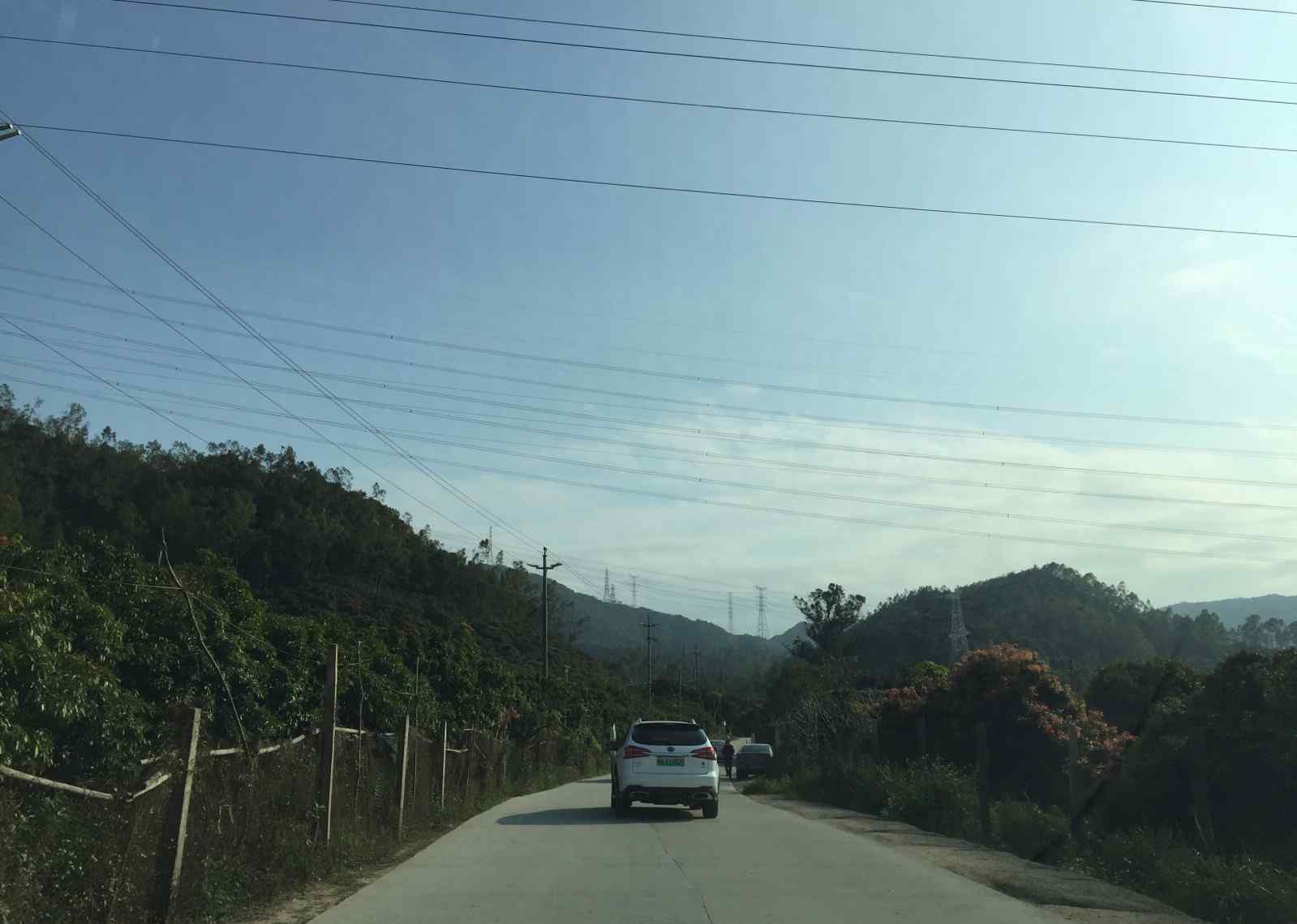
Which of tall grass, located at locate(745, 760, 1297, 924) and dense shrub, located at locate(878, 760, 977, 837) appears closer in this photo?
tall grass, located at locate(745, 760, 1297, 924)

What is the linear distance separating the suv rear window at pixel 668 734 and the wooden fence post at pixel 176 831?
10.9 metres

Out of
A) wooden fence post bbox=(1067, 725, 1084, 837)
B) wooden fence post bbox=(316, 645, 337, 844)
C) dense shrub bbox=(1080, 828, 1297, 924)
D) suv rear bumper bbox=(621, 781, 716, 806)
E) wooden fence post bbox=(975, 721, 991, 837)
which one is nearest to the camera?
dense shrub bbox=(1080, 828, 1297, 924)

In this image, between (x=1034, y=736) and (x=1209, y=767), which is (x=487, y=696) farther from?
(x=1209, y=767)

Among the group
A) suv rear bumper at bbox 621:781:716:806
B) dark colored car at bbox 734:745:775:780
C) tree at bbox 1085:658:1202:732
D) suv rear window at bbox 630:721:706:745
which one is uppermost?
tree at bbox 1085:658:1202:732

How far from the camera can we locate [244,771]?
33.9 feet

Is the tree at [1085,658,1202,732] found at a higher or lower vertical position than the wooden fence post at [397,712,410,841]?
higher

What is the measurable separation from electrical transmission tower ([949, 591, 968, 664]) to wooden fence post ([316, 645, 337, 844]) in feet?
150

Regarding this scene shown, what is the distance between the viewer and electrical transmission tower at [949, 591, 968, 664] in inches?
2189

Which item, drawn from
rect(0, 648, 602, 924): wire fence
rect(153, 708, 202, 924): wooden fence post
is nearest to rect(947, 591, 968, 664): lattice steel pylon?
rect(0, 648, 602, 924): wire fence

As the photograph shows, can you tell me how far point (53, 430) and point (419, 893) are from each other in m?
65.7

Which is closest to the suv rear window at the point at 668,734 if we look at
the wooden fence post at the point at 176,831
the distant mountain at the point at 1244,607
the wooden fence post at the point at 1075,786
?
the wooden fence post at the point at 1075,786

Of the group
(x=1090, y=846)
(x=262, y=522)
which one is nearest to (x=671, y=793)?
(x=1090, y=846)

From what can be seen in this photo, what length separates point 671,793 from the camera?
18.2 metres

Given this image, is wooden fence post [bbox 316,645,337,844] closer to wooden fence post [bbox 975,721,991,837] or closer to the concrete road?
the concrete road
